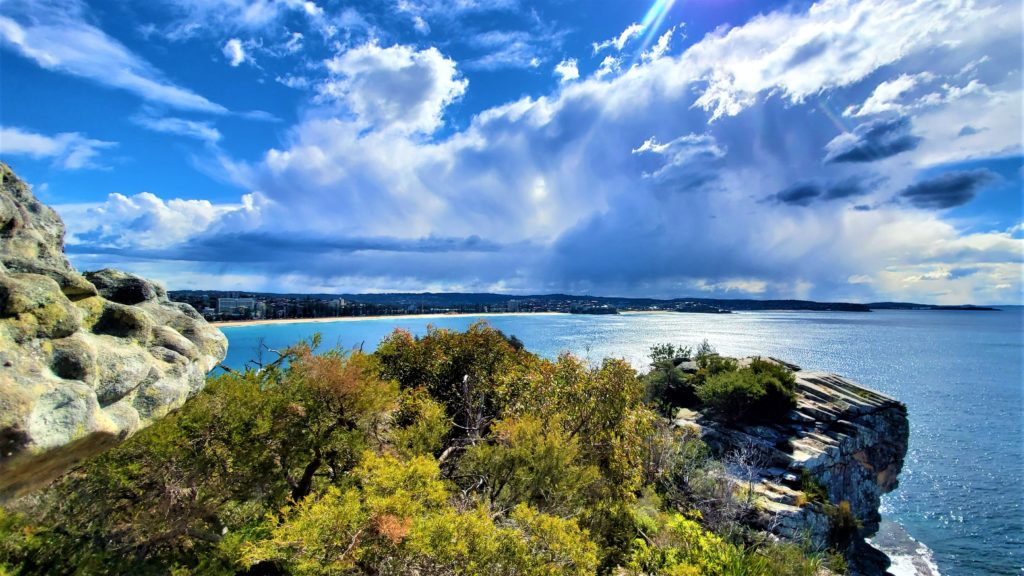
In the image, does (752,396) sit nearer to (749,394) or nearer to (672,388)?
(749,394)

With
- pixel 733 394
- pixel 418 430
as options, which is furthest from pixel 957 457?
pixel 418 430

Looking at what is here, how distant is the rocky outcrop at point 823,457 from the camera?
1931 cm

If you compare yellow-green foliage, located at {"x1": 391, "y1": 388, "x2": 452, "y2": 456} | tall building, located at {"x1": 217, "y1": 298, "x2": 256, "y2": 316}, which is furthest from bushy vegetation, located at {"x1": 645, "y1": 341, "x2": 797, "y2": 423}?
tall building, located at {"x1": 217, "y1": 298, "x2": 256, "y2": 316}

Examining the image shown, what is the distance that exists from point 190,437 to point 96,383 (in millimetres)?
4242

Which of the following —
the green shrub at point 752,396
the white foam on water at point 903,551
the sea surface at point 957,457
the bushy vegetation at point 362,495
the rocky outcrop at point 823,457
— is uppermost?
the bushy vegetation at point 362,495

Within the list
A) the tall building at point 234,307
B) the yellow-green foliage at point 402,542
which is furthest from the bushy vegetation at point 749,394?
the tall building at point 234,307

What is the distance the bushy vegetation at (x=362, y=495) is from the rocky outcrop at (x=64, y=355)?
206 cm

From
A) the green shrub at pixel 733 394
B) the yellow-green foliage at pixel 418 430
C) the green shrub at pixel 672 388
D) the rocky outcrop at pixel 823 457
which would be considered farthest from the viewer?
the green shrub at pixel 672 388

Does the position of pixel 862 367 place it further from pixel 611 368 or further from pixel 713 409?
pixel 611 368

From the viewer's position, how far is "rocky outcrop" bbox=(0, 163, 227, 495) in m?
4.38

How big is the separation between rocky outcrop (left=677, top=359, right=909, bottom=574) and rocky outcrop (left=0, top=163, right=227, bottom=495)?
1877 cm

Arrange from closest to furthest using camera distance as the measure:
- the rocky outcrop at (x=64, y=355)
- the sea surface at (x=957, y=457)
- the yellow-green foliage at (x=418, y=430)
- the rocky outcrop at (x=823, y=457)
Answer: the rocky outcrop at (x=64, y=355) → the yellow-green foliage at (x=418, y=430) → the rocky outcrop at (x=823, y=457) → the sea surface at (x=957, y=457)

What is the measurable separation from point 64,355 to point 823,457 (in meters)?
27.2

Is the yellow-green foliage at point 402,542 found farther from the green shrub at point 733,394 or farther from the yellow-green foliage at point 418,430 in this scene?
the green shrub at point 733,394
